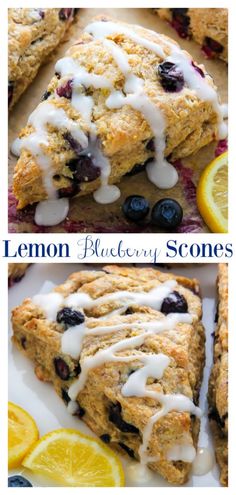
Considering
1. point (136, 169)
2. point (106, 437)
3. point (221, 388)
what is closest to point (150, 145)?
point (136, 169)

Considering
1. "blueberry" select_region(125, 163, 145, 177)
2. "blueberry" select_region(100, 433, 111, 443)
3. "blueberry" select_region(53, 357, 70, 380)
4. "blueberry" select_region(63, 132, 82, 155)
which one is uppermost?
"blueberry" select_region(63, 132, 82, 155)

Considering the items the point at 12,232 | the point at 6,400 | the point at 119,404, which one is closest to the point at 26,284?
the point at 12,232

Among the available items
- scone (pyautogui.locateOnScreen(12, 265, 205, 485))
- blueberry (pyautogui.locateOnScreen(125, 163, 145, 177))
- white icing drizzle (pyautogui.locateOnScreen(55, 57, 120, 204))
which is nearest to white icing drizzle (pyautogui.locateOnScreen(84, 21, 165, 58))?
white icing drizzle (pyautogui.locateOnScreen(55, 57, 120, 204))

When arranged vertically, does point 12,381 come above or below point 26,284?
below

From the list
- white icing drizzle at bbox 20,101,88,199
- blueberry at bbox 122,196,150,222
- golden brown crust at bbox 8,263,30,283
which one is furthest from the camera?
golden brown crust at bbox 8,263,30,283

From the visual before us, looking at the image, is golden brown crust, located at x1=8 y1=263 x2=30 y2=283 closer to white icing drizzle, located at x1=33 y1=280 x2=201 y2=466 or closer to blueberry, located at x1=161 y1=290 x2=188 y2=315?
white icing drizzle, located at x1=33 y1=280 x2=201 y2=466

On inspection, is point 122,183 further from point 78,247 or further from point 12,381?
point 12,381
